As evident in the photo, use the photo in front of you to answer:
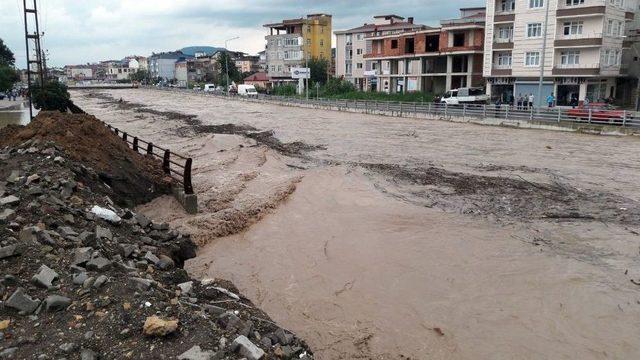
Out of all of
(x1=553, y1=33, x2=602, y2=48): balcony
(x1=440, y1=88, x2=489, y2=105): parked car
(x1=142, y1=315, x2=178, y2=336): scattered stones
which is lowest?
(x1=142, y1=315, x2=178, y2=336): scattered stones

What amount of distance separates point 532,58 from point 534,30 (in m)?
2.35

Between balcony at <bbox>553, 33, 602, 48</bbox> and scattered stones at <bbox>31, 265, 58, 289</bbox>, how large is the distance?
4494 centimetres

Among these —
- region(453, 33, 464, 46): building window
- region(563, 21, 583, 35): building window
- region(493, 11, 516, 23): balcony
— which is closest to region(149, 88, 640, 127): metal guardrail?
region(563, 21, 583, 35): building window

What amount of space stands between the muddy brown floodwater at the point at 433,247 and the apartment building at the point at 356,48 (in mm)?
55981

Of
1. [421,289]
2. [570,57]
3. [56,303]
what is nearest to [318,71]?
[570,57]

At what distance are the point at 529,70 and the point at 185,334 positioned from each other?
153 feet

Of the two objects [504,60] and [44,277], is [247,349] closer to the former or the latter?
[44,277]

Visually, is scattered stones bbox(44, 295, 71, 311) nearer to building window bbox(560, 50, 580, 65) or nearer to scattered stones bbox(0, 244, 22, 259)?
scattered stones bbox(0, 244, 22, 259)

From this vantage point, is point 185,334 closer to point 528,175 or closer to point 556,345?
point 556,345

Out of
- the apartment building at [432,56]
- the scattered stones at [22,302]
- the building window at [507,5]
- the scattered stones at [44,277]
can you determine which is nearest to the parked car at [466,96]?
the building window at [507,5]

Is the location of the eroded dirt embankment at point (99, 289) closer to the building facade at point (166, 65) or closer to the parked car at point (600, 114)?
the parked car at point (600, 114)

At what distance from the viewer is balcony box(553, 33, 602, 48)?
4184 cm

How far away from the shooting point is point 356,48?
81062mm

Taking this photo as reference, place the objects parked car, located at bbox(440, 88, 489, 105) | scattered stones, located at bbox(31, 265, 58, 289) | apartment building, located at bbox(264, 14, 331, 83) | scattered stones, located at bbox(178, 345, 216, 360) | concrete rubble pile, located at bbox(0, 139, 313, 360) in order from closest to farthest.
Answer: scattered stones, located at bbox(178, 345, 216, 360) < concrete rubble pile, located at bbox(0, 139, 313, 360) < scattered stones, located at bbox(31, 265, 58, 289) < parked car, located at bbox(440, 88, 489, 105) < apartment building, located at bbox(264, 14, 331, 83)
